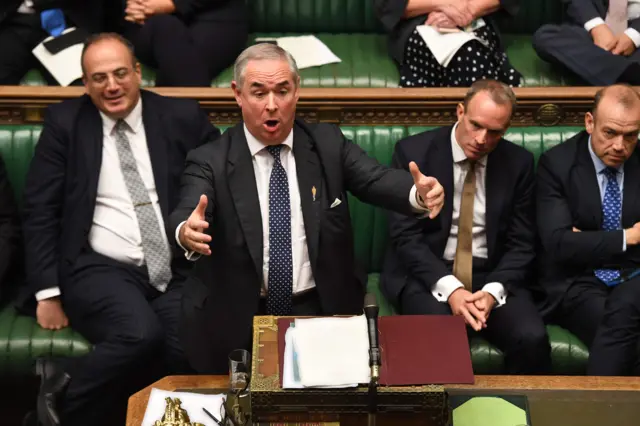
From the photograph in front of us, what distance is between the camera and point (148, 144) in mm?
2963

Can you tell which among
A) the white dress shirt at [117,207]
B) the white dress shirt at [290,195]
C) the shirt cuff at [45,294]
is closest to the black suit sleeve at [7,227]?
the shirt cuff at [45,294]

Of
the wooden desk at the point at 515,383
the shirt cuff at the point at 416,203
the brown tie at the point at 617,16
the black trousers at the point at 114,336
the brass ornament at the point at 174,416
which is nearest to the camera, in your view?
the brass ornament at the point at 174,416

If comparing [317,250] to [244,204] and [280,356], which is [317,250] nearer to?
[244,204]

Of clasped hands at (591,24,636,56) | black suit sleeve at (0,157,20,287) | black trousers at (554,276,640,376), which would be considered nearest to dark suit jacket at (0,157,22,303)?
black suit sleeve at (0,157,20,287)

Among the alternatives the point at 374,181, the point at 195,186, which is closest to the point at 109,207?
the point at 195,186

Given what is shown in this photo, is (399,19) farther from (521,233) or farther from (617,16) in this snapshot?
(521,233)

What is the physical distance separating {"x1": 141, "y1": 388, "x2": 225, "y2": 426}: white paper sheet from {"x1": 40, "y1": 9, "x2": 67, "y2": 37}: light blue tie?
1.86 meters

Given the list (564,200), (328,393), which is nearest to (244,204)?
(328,393)

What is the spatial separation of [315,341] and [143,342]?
3.06 ft

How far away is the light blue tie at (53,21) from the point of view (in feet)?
11.6

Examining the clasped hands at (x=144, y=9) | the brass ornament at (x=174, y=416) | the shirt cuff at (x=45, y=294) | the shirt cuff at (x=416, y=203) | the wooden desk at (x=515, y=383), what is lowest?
the brass ornament at (x=174, y=416)

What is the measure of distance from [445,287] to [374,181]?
0.54 m

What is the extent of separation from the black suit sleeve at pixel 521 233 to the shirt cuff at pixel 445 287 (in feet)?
0.52

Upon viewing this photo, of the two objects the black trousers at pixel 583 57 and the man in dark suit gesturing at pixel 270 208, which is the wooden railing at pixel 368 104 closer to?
the black trousers at pixel 583 57
